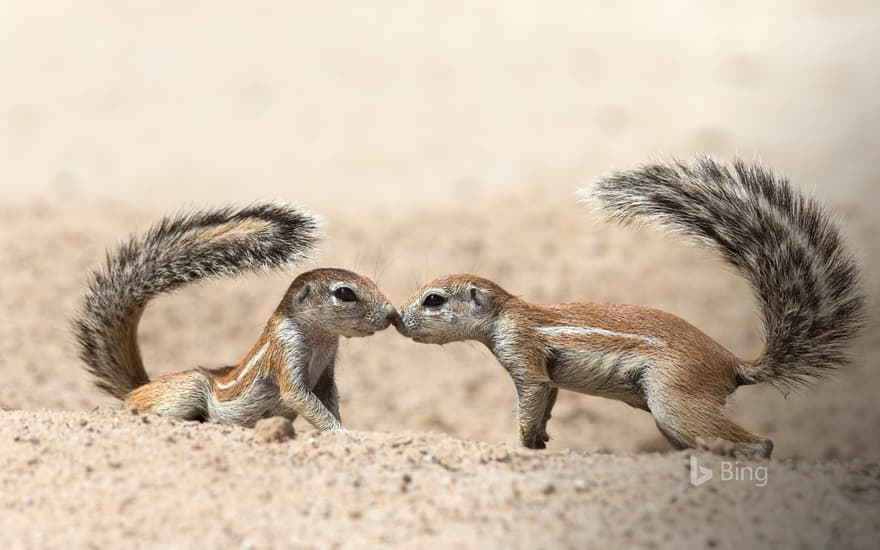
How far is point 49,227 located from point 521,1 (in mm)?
10201

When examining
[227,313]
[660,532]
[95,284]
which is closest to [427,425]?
[227,313]

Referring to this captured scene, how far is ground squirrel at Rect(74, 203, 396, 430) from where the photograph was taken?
18.8 feet

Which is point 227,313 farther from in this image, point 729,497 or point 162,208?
point 729,497

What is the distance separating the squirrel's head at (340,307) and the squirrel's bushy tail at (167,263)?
200mm

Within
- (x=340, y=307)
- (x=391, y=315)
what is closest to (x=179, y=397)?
(x=340, y=307)

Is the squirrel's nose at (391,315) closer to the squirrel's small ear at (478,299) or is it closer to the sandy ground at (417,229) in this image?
the squirrel's small ear at (478,299)

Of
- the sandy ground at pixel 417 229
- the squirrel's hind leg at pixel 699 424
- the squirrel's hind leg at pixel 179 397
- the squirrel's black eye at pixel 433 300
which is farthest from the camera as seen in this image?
the squirrel's hind leg at pixel 179 397

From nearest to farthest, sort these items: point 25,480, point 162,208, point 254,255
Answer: point 25,480, point 254,255, point 162,208

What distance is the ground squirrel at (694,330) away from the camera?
5246 millimetres

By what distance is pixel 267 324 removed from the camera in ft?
19.3

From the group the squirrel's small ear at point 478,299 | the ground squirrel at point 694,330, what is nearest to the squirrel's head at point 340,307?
the squirrel's small ear at point 478,299

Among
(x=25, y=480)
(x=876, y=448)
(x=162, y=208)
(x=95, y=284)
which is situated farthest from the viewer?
(x=162, y=208)

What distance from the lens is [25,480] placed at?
4.60 meters

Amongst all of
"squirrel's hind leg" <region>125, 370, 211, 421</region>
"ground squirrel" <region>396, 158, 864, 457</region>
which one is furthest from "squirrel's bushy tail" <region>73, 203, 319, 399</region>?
"ground squirrel" <region>396, 158, 864, 457</region>
